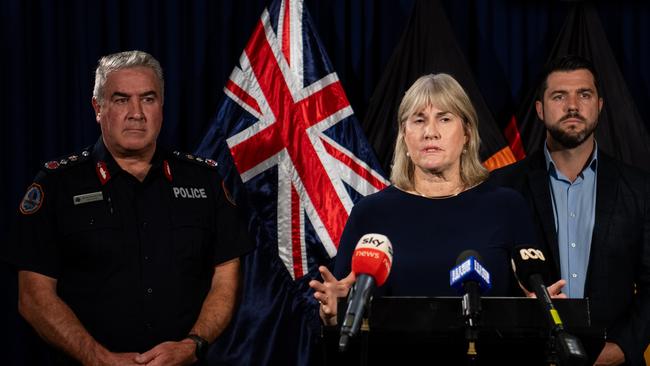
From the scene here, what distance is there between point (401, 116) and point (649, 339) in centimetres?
126

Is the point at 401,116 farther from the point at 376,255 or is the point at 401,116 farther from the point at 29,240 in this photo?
the point at 29,240

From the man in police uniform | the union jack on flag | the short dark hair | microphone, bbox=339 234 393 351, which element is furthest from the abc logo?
the union jack on flag

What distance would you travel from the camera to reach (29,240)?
2523 mm

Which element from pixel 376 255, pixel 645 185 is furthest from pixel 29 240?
pixel 645 185

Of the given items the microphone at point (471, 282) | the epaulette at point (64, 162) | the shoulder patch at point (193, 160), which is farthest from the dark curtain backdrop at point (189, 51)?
the microphone at point (471, 282)

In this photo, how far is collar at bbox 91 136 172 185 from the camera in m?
2.68

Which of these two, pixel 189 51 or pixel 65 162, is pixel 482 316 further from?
pixel 189 51

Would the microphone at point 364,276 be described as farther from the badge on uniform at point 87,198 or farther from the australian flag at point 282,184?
the australian flag at point 282,184

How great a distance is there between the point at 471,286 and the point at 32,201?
5.04 feet

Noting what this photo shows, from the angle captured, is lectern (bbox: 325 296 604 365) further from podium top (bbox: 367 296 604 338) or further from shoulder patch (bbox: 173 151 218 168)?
shoulder patch (bbox: 173 151 218 168)

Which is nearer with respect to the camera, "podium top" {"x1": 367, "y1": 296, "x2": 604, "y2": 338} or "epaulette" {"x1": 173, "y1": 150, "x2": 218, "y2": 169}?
"podium top" {"x1": 367, "y1": 296, "x2": 604, "y2": 338}

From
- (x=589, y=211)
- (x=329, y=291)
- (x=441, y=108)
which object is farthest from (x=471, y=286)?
(x=589, y=211)

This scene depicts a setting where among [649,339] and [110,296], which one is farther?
[649,339]

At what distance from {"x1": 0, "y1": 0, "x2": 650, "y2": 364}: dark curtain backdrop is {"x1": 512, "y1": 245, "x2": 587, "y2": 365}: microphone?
2553 millimetres
